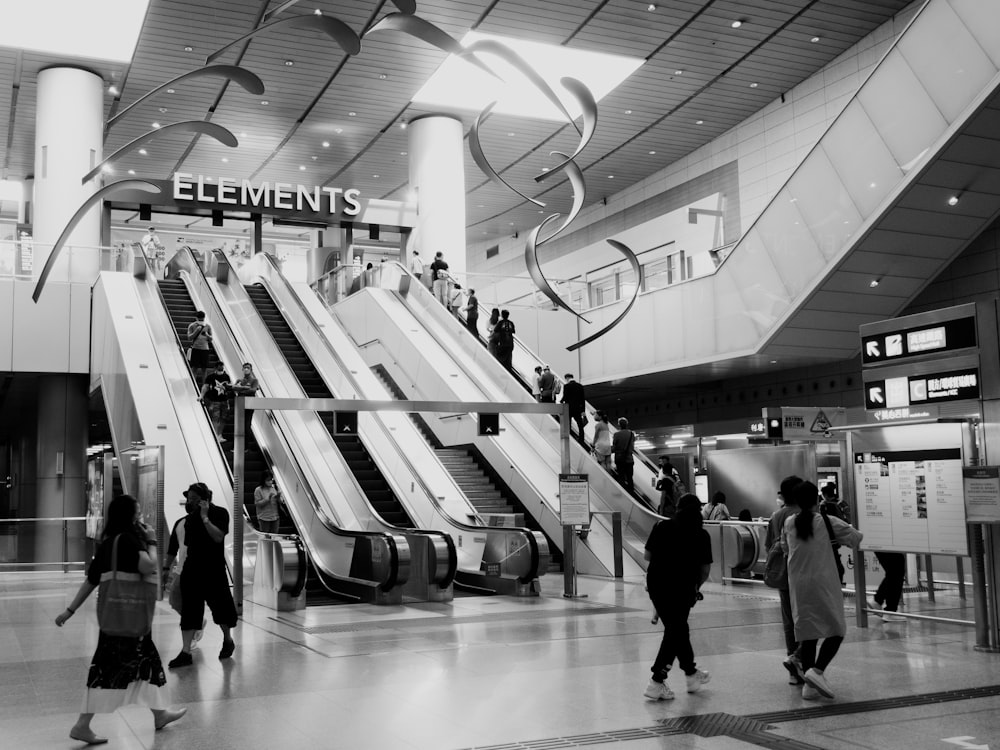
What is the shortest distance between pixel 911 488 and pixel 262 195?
74.1 ft

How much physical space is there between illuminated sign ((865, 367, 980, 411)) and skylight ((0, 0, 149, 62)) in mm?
17907

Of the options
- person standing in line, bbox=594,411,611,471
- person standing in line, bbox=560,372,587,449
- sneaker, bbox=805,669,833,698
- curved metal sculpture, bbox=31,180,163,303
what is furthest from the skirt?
curved metal sculpture, bbox=31,180,163,303

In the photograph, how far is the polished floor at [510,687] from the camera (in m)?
5.65

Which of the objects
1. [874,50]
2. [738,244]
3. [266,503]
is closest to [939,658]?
[266,503]

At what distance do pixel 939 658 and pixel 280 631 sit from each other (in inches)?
233

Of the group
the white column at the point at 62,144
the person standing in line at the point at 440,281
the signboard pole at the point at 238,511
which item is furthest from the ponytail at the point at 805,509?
the white column at the point at 62,144

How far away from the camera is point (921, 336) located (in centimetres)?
946

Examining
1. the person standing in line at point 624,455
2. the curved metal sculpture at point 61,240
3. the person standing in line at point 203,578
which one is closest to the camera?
the person standing in line at point 203,578

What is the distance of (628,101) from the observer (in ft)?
91.0

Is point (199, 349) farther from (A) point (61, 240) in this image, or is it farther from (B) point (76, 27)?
(B) point (76, 27)

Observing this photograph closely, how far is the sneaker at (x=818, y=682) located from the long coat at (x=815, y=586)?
8.9 inches

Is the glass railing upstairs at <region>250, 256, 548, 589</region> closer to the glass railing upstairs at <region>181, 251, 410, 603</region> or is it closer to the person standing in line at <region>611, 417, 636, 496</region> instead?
the glass railing upstairs at <region>181, 251, 410, 603</region>

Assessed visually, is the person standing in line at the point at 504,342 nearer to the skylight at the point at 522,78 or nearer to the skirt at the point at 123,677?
the skylight at the point at 522,78

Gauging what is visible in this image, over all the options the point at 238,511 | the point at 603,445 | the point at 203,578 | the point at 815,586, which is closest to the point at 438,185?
the point at 603,445
